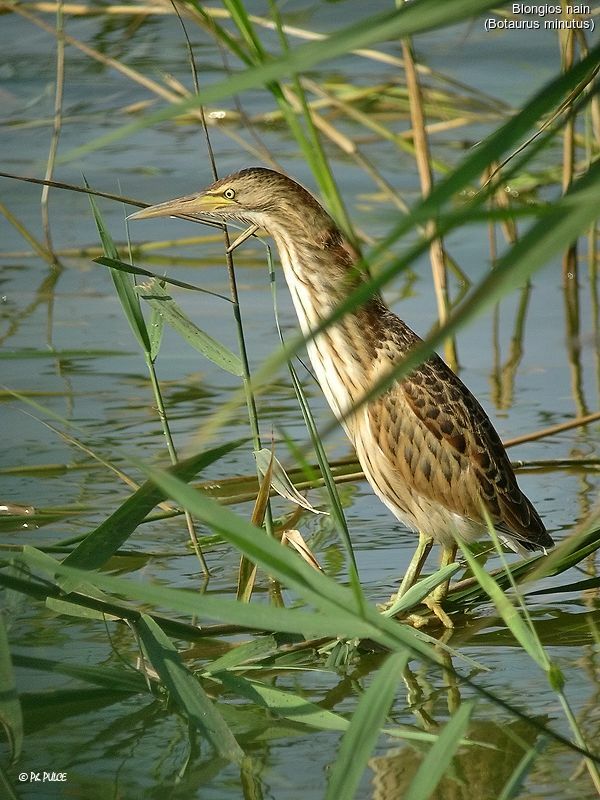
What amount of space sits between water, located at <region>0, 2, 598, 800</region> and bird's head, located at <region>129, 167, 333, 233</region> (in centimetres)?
56

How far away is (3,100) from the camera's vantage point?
313 inches

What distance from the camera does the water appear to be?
2.65m

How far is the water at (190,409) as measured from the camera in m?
2.65

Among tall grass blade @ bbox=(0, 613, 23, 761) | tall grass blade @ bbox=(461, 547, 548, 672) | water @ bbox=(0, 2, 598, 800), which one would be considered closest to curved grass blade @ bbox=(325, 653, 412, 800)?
tall grass blade @ bbox=(461, 547, 548, 672)

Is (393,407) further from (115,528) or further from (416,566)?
(115,528)

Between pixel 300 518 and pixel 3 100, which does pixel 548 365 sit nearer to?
pixel 300 518

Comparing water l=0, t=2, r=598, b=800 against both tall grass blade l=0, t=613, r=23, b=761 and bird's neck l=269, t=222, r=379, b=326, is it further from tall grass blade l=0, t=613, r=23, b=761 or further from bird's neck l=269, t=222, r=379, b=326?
bird's neck l=269, t=222, r=379, b=326

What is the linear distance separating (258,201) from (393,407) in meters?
0.68

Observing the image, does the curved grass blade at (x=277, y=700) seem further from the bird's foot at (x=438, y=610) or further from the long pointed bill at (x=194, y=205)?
the long pointed bill at (x=194, y=205)

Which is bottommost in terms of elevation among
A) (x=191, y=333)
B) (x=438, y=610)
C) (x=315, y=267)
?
(x=438, y=610)

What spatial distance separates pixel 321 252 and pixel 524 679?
4.36 ft

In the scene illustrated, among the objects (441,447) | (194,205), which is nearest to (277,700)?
(441,447)

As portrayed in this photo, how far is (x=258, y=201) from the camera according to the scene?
376 cm

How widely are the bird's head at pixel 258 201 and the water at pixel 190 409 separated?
1.85 ft
